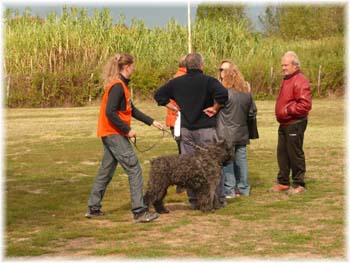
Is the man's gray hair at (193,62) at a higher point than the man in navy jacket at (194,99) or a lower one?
higher

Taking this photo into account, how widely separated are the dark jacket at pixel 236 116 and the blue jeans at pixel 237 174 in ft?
0.65

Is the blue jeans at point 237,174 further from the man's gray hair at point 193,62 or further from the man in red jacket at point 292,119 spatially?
the man's gray hair at point 193,62

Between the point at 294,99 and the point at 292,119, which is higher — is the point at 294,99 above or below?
above

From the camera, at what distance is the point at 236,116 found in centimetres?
1017

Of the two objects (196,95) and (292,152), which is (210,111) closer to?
(196,95)

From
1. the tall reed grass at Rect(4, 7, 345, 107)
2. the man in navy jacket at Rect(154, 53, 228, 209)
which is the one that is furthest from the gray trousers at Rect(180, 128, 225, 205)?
the tall reed grass at Rect(4, 7, 345, 107)

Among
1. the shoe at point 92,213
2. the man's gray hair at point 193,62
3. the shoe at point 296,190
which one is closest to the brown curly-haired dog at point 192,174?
the shoe at point 92,213

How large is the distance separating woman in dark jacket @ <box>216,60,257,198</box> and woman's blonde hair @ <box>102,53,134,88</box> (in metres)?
1.82

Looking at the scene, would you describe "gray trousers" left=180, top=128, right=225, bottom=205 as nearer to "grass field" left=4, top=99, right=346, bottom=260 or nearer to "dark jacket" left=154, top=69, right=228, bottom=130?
"dark jacket" left=154, top=69, right=228, bottom=130

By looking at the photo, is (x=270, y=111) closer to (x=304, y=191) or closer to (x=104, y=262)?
(x=304, y=191)

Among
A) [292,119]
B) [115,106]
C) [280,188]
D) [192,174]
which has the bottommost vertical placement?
[280,188]

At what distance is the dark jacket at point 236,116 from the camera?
10.1 m

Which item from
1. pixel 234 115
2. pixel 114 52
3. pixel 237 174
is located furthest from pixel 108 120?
pixel 114 52

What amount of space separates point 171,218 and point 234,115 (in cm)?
195
